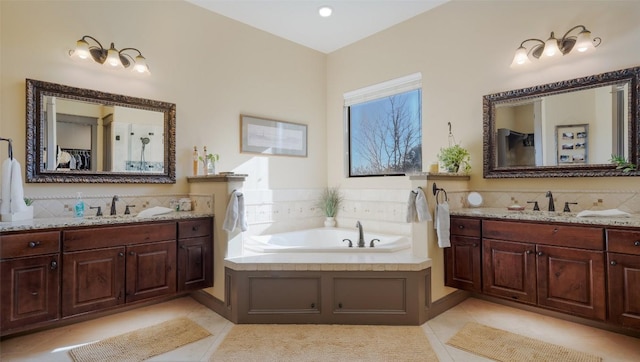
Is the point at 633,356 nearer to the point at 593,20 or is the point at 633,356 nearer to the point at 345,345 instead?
the point at 345,345

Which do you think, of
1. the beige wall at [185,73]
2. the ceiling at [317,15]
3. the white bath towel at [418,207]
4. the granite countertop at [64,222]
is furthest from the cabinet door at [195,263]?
the ceiling at [317,15]

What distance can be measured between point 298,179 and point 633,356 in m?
3.62

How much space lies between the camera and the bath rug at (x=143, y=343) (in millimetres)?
2311

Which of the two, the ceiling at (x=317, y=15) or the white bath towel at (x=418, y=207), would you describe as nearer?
the white bath towel at (x=418, y=207)

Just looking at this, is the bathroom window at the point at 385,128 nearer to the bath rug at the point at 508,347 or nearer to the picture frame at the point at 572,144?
the picture frame at the point at 572,144

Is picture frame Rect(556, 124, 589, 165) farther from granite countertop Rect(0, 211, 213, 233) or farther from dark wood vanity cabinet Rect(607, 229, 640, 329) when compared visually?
granite countertop Rect(0, 211, 213, 233)

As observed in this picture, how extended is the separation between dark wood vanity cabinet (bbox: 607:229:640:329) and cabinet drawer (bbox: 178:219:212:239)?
322cm

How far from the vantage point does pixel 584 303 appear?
2.37 metres

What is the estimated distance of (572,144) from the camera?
9.59ft

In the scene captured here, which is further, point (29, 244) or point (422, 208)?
point (422, 208)

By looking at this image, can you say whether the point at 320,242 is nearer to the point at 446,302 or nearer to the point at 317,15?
the point at 446,302

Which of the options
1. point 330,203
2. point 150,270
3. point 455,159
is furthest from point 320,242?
point 150,270

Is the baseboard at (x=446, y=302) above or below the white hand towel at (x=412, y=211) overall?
below

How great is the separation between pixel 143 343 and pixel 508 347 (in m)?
2.73
